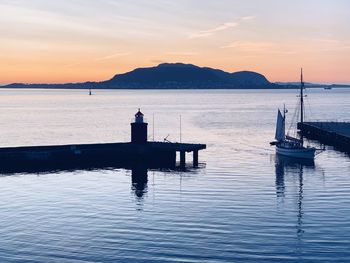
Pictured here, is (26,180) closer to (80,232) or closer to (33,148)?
(33,148)

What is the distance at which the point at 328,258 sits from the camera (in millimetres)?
30047

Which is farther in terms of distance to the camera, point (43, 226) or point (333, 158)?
point (333, 158)

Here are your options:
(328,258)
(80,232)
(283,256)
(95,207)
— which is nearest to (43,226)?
(80,232)

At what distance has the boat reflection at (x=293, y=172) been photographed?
40812mm

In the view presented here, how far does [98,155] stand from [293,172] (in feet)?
72.7

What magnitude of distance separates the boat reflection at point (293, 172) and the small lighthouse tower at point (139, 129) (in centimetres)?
1602

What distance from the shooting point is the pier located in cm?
8328

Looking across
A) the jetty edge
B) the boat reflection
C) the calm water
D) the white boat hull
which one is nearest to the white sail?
the white boat hull

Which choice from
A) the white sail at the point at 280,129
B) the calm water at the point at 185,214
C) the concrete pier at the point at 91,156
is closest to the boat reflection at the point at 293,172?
the calm water at the point at 185,214

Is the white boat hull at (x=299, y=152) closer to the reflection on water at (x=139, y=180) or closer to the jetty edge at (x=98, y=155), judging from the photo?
the jetty edge at (x=98, y=155)

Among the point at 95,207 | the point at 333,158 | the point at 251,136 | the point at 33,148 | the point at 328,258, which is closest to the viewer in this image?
the point at 328,258

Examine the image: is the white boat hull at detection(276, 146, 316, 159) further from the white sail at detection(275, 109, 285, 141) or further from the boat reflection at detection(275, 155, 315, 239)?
the white sail at detection(275, 109, 285, 141)

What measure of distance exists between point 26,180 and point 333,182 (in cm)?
2955

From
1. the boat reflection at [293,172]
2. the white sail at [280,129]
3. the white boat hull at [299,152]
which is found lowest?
the boat reflection at [293,172]
